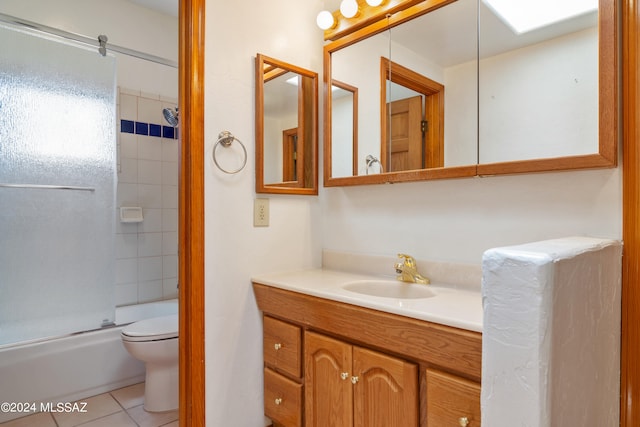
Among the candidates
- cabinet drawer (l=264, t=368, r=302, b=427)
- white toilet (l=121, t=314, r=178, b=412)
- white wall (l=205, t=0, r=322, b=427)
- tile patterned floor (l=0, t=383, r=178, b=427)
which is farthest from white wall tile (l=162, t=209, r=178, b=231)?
cabinet drawer (l=264, t=368, r=302, b=427)

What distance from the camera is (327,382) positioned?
1.26 m

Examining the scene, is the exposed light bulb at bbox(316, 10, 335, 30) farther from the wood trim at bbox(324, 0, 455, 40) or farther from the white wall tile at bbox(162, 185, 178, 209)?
the white wall tile at bbox(162, 185, 178, 209)

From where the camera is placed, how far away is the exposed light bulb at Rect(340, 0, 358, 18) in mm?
1604

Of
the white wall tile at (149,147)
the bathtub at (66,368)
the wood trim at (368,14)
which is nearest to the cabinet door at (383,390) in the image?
the wood trim at (368,14)

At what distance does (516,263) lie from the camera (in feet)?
1.99

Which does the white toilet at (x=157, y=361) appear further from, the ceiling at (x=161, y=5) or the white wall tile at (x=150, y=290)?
the ceiling at (x=161, y=5)

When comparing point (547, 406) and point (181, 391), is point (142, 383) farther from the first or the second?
point (547, 406)

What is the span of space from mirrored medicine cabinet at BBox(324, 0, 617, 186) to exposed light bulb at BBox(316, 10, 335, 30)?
0.06 metres

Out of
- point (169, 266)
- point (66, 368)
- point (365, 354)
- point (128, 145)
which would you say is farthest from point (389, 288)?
point (128, 145)

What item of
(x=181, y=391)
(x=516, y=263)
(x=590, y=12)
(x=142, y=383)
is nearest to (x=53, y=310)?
(x=142, y=383)

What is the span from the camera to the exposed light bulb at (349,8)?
1.60m

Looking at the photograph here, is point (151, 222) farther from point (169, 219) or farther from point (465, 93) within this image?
point (465, 93)

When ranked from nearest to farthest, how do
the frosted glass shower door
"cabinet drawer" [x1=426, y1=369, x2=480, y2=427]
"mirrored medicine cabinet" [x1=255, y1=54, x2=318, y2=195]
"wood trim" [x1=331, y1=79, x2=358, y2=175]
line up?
"cabinet drawer" [x1=426, y1=369, x2=480, y2=427]
"mirrored medicine cabinet" [x1=255, y1=54, x2=318, y2=195]
"wood trim" [x1=331, y1=79, x2=358, y2=175]
the frosted glass shower door

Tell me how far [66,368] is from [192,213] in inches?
54.9
